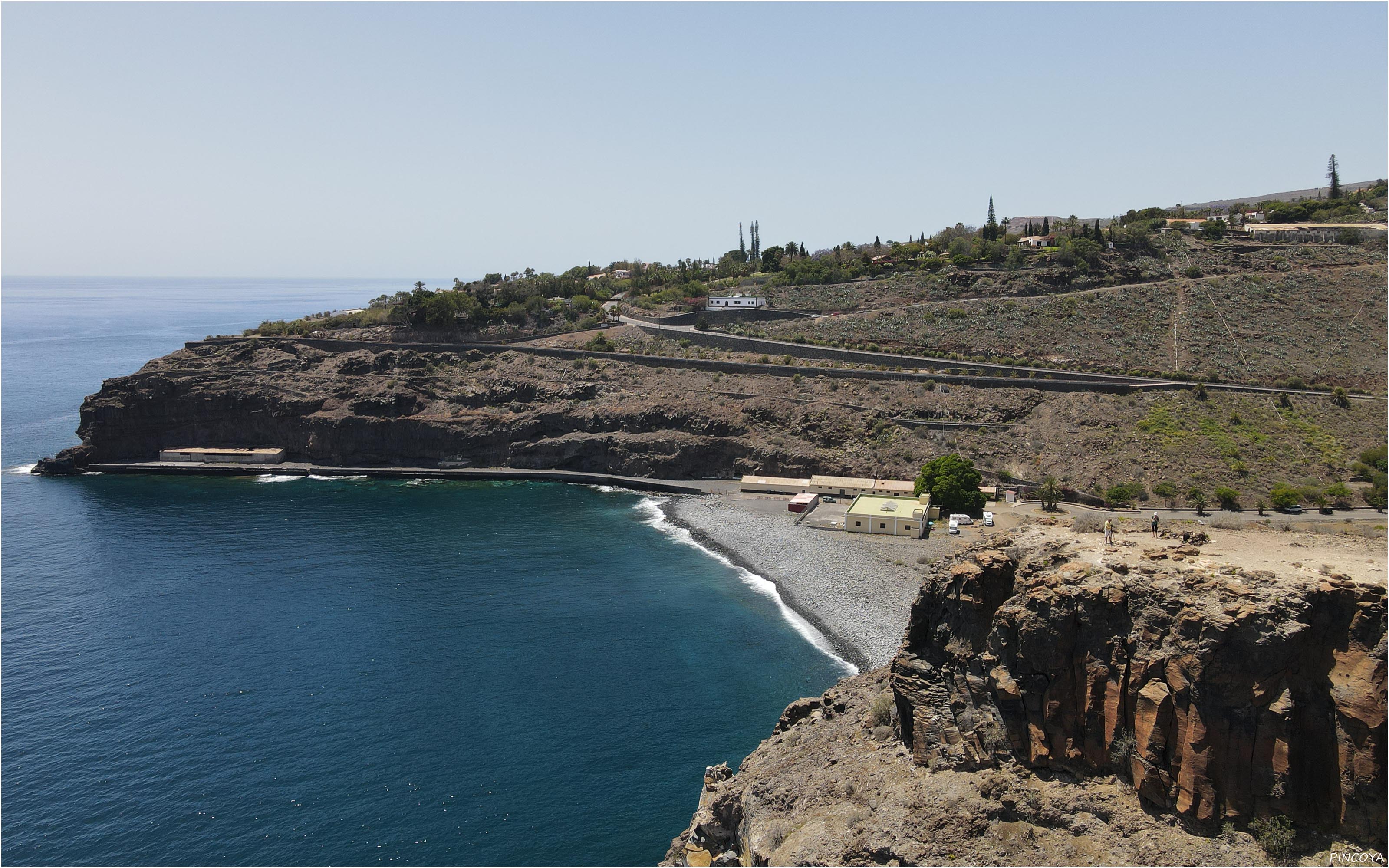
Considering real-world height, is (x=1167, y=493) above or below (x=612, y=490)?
above

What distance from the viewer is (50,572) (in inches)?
2379

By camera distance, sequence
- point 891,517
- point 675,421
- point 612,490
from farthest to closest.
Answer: point 675,421 → point 612,490 → point 891,517

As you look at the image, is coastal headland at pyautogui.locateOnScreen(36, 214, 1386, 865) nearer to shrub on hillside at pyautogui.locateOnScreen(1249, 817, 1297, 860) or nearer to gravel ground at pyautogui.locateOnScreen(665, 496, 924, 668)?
shrub on hillside at pyautogui.locateOnScreen(1249, 817, 1297, 860)

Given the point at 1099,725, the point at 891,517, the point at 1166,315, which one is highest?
the point at 1166,315

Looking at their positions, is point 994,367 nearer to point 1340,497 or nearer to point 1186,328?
point 1186,328

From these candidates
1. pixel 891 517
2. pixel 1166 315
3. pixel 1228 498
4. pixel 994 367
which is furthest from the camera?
pixel 1166 315

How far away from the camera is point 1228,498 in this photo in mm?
61656

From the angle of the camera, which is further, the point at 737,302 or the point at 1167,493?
the point at 737,302

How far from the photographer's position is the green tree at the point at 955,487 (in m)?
67.9

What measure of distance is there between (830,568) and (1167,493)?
26930 mm

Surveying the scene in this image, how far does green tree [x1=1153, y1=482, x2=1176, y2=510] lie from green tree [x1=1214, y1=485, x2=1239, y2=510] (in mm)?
2775

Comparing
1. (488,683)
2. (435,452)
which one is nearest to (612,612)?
(488,683)

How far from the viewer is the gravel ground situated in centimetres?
4831

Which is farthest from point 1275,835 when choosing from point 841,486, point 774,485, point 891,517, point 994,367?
point 994,367
